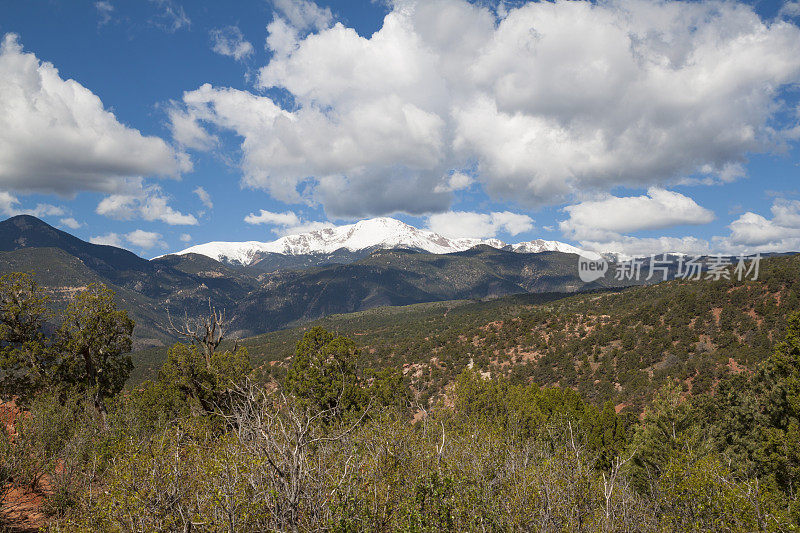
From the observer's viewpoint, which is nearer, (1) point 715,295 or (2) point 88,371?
(2) point 88,371

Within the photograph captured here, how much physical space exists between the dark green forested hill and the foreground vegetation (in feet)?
28.6

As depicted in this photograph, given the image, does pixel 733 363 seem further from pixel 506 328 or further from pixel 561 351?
pixel 506 328

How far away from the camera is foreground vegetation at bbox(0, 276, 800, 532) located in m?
11.1

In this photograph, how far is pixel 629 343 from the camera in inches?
2721

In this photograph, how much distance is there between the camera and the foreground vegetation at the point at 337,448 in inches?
436

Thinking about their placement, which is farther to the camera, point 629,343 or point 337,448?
point 629,343

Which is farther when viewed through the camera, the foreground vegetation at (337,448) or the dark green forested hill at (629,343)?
the dark green forested hill at (629,343)

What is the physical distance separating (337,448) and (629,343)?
6886 centimetres

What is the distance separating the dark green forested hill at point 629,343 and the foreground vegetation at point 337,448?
8.70 meters

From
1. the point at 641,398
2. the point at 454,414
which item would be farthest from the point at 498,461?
the point at 641,398

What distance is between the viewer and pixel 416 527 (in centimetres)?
983

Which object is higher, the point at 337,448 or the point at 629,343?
the point at 337,448

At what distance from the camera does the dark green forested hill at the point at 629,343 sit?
188 feet

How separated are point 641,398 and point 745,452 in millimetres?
25533
